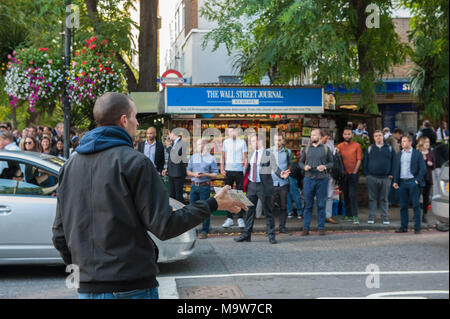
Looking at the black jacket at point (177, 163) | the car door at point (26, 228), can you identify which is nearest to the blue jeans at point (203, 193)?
the black jacket at point (177, 163)

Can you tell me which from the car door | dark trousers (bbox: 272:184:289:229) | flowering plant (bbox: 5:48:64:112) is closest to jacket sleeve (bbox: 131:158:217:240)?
the car door

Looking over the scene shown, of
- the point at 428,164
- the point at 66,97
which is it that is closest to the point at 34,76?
the point at 66,97

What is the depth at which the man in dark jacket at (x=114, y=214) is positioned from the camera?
2.09 m

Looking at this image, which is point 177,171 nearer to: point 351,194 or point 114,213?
point 351,194

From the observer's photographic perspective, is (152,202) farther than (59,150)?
No

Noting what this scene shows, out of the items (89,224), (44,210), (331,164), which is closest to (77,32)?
(331,164)

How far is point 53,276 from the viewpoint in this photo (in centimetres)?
675

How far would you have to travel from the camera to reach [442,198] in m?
1.08

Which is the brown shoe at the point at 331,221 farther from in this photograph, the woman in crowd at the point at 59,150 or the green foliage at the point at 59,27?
the green foliage at the point at 59,27

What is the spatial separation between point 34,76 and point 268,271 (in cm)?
654

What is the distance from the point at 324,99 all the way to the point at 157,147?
399cm

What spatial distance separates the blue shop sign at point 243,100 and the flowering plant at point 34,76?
7.45ft

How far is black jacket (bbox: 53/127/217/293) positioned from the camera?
82.4 inches
